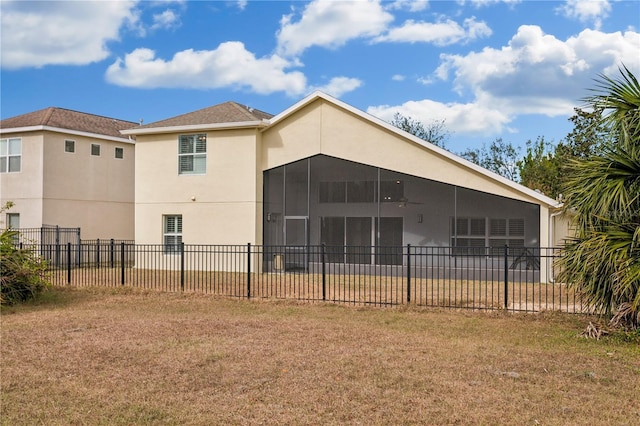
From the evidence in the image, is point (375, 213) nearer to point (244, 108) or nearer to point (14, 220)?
point (244, 108)

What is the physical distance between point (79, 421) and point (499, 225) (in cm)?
1991

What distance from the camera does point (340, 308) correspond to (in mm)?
12859

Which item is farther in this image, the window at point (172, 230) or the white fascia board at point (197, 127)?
the window at point (172, 230)

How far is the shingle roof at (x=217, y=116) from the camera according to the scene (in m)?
22.1

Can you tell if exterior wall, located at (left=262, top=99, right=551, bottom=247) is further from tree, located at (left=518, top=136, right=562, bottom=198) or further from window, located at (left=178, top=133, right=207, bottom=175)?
tree, located at (left=518, top=136, right=562, bottom=198)

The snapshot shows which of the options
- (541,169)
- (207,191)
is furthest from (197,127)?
(541,169)

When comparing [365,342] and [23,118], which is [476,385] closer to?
[365,342]

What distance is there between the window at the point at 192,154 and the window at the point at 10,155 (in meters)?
8.45

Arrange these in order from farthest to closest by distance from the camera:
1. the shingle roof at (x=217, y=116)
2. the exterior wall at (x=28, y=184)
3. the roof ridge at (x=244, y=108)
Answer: the exterior wall at (x=28, y=184)
the roof ridge at (x=244, y=108)
the shingle roof at (x=217, y=116)

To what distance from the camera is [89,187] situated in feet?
90.1

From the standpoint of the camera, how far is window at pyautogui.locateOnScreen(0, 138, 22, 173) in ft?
85.6

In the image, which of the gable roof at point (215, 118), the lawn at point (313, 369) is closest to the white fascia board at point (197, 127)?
the gable roof at point (215, 118)

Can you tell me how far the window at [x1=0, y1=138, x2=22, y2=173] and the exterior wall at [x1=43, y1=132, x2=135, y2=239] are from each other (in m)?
1.56

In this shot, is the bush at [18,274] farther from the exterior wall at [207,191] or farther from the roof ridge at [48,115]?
the roof ridge at [48,115]
